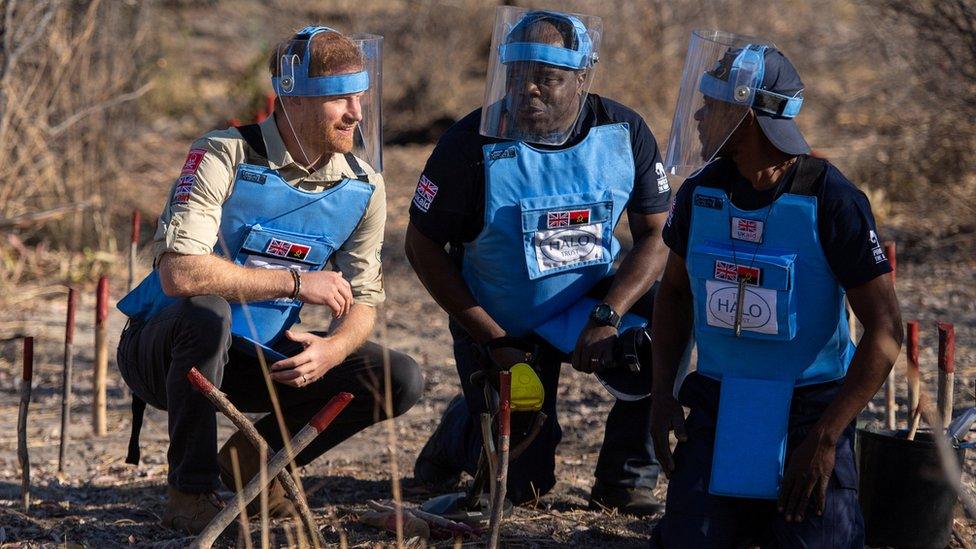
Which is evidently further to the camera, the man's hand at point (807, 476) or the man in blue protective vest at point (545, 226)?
the man in blue protective vest at point (545, 226)

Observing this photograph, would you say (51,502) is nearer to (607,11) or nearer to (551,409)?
(551,409)

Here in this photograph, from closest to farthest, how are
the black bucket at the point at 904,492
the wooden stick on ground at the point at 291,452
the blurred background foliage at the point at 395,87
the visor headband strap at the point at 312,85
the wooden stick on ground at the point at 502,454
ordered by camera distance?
1. the wooden stick on ground at the point at 291,452
2. the wooden stick on ground at the point at 502,454
3. the black bucket at the point at 904,492
4. the visor headband strap at the point at 312,85
5. the blurred background foliage at the point at 395,87

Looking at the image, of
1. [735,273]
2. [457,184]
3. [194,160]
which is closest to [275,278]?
[194,160]

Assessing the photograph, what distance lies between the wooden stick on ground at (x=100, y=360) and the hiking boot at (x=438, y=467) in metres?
1.39

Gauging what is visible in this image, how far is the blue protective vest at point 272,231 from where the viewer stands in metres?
Result: 3.94

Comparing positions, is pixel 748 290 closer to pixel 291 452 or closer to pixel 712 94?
pixel 712 94

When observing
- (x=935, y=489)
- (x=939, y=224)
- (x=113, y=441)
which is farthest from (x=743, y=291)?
A: (x=939, y=224)

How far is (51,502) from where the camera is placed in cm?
433

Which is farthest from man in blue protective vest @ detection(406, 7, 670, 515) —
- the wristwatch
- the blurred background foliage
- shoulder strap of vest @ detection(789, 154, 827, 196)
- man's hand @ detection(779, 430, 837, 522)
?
the blurred background foliage

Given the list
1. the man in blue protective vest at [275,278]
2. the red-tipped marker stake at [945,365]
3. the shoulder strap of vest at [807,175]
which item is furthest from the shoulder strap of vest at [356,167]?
the red-tipped marker stake at [945,365]

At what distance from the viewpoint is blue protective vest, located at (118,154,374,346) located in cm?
394

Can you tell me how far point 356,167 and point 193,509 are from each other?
125 cm

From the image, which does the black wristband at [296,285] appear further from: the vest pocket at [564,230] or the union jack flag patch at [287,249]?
the vest pocket at [564,230]

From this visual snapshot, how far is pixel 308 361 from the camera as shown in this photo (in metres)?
3.90
